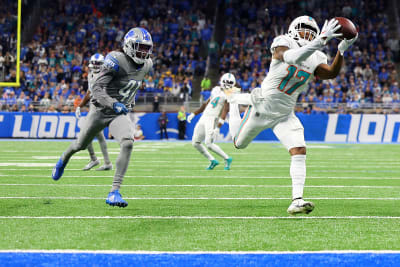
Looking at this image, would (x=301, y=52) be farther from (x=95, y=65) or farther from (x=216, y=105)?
(x=216, y=105)

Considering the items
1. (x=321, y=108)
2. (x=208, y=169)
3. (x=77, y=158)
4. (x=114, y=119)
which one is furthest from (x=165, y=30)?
(x=114, y=119)

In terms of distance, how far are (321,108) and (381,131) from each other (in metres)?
2.44

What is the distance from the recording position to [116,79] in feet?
20.3

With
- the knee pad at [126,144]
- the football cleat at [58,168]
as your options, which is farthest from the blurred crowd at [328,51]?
the knee pad at [126,144]

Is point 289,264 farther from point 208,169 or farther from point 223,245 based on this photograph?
point 208,169

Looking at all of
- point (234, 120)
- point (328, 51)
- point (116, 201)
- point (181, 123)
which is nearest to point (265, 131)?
point (181, 123)

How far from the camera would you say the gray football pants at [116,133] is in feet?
19.3

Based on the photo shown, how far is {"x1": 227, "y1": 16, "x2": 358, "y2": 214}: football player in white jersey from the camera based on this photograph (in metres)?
5.33

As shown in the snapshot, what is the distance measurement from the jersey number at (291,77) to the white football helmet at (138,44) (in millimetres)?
1370

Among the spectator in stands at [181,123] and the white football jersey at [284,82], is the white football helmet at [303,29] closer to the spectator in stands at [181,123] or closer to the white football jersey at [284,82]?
the white football jersey at [284,82]

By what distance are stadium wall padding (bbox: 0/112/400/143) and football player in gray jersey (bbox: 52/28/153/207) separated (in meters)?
16.1

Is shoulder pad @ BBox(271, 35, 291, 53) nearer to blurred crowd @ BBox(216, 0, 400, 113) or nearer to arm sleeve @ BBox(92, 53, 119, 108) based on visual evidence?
arm sleeve @ BBox(92, 53, 119, 108)

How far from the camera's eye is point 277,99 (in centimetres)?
598

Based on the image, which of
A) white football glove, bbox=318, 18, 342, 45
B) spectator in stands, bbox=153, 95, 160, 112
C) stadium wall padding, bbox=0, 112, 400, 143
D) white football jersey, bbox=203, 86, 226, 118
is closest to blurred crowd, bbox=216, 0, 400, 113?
stadium wall padding, bbox=0, 112, 400, 143
